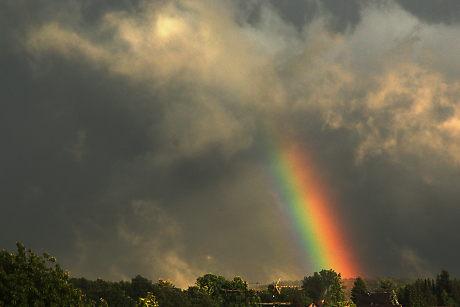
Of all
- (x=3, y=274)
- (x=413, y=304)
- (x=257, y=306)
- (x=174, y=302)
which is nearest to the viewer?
(x=3, y=274)

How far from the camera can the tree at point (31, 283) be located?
1866 inches

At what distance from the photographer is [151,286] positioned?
16538cm

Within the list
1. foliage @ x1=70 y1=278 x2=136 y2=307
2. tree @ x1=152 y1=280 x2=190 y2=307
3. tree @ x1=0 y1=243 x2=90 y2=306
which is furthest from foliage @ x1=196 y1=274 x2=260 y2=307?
tree @ x1=0 y1=243 x2=90 y2=306

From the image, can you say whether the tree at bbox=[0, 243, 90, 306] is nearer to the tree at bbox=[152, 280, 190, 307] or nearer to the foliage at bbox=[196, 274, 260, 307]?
the tree at bbox=[152, 280, 190, 307]

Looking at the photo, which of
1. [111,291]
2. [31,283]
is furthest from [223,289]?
[31,283]

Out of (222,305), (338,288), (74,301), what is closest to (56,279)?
(74,301)

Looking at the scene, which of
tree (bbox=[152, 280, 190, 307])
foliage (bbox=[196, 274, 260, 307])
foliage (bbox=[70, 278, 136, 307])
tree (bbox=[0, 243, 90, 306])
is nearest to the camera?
tree (bbox=[0, 243, 90, 306])

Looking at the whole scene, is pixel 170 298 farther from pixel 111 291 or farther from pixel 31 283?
pixel 31 283

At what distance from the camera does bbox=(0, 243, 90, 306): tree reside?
47406 millimetres

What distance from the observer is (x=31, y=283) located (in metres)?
49.0

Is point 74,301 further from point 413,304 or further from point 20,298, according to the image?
point 413,304

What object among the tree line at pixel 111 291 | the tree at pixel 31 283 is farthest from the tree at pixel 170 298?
the tree at pixel 31 283

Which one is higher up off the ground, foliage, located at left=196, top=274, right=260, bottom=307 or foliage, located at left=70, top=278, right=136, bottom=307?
foliage, located at left=196, top=274, right=260, bottom=307

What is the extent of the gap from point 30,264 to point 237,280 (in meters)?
138
